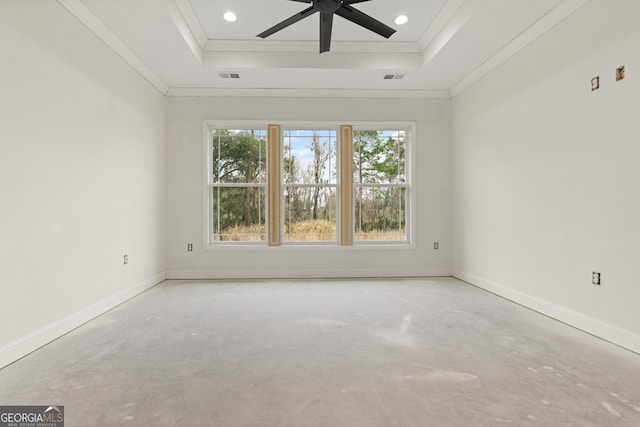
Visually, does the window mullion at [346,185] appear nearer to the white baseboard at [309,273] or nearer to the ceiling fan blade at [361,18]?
the white baseboard at [309,273]

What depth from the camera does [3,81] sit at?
216 cm

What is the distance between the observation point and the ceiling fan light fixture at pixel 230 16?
11.2 ft

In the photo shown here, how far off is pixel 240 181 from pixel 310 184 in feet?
3.57

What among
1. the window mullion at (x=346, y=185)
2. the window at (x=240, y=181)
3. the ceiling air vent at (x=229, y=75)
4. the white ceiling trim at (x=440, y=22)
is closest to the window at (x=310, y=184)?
the window mullion at (x=346, y=185)

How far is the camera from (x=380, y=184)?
5.07 metres

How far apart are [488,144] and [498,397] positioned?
3.22 metres

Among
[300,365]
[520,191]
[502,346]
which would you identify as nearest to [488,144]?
[520,191]

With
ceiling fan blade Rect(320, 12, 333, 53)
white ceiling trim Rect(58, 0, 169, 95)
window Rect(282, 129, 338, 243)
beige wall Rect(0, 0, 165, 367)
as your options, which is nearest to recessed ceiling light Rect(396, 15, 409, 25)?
ceiling fan blade Rect(320, 12, 333, 53)

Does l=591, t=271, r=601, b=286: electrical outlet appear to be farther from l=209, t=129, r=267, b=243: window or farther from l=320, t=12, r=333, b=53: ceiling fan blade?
l=209, t=129, r=267, b=243: window

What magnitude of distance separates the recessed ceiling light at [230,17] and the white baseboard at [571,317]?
430cm

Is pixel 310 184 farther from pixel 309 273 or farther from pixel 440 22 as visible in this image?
pixel 440 22

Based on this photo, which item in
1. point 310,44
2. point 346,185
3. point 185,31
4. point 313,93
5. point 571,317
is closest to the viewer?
point 571,317

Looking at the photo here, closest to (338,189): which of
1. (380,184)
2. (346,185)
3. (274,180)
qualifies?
(346,185)

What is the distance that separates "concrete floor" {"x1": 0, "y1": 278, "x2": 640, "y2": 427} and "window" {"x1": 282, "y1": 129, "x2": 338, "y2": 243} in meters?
1.83
